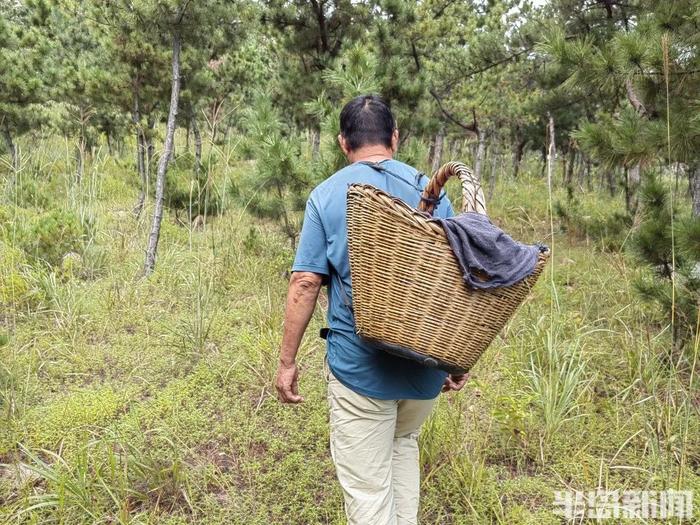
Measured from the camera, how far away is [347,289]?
4.86 ft

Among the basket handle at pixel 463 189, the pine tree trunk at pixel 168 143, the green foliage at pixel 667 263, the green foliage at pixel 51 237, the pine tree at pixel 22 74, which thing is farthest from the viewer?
the pine tree at pixel 22 74

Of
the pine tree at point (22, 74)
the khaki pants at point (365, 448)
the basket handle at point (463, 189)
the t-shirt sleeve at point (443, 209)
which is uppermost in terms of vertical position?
the pine tree at point (22, 74)

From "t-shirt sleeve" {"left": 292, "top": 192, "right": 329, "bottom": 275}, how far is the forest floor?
46.3 inches

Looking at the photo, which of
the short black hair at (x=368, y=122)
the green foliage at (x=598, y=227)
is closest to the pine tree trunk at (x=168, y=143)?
the short black hair at (x=368, y=122)

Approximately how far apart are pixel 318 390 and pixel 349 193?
198 cm

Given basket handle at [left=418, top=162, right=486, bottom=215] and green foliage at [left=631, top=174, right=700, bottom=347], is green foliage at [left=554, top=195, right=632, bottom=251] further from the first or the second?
basket handle at [left=418, top=162, right=486, bottom=215]

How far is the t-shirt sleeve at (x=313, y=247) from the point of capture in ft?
4.85

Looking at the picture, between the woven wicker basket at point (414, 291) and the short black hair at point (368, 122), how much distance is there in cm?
42

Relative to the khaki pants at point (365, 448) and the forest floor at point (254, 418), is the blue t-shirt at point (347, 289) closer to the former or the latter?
the khaki pants at point (365, 448)

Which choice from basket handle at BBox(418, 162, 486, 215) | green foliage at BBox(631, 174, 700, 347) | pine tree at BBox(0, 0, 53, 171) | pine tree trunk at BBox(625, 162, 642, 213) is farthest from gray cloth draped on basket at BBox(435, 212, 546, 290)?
pine tree at BBox(0, 0, 53, 171)

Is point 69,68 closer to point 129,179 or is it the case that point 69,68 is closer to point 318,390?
point 129,179

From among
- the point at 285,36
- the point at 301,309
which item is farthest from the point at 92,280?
the point at 301,309

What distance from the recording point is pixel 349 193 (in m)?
1.18

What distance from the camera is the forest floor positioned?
205 cm
